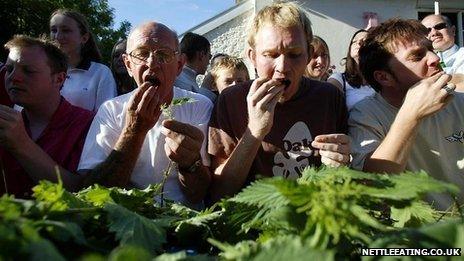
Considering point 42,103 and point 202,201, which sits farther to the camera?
point 42,103

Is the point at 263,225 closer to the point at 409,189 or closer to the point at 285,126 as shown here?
the point at 409,189

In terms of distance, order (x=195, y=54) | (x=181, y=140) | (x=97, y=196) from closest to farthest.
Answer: (x=97, y=196) → (x=181, y=140) → (x=195, y=54)

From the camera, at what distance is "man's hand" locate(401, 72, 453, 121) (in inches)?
82.4

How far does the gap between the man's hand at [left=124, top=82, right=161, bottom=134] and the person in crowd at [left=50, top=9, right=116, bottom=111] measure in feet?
4.07

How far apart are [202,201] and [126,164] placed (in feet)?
1.30

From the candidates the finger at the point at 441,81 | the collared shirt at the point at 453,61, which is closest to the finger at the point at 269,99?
the finger at the point at 441,81

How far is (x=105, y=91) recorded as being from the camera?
135 inches

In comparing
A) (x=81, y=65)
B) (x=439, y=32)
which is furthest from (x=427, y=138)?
(x=439, y=32)

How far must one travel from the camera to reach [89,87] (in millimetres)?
3406

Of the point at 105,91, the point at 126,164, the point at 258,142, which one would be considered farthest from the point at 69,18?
the point at 258,142

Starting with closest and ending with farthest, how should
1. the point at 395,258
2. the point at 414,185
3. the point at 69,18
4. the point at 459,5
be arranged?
the point at 395,258 < the point at 414,185 < the point at 69,18 < the point at 459,5

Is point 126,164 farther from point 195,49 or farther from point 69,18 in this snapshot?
point 195,49

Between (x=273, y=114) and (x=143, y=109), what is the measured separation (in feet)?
1.79

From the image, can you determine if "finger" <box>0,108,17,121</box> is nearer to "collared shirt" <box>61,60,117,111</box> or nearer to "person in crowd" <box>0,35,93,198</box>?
"person in crowd" <box>0,35,93,198</box>
